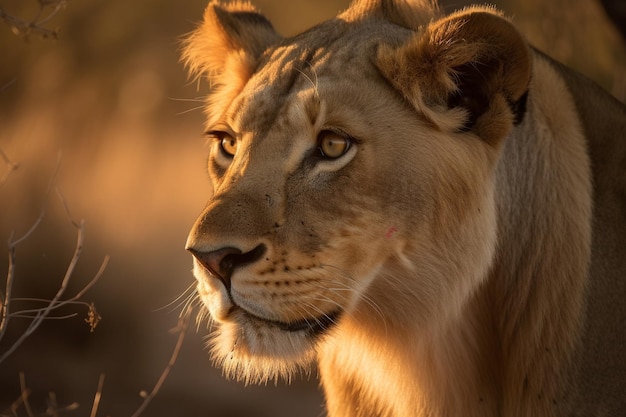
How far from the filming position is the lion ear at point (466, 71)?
2.77m

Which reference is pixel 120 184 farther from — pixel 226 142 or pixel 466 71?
pixel 466 71

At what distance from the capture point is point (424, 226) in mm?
2848

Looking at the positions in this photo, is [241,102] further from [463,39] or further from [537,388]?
[537,388]

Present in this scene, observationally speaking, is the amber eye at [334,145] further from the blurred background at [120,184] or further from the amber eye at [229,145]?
the blurred background at [120,184]

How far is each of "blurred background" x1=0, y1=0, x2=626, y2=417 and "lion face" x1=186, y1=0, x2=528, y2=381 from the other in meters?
2.57

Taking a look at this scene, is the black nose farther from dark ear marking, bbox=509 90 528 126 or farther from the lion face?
dark ear marking, bbox=509 90 528 126

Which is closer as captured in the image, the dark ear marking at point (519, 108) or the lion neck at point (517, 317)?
the dark ear marking at point (519, 108)

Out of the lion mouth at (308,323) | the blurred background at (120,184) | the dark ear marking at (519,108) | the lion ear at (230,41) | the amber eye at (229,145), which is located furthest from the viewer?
the blurred background at (120,184)

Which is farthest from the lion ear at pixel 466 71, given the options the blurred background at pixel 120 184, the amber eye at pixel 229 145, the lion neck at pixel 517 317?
the blurred background at pixel 120 184

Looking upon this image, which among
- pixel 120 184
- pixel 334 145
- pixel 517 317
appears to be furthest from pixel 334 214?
pixel 120 184

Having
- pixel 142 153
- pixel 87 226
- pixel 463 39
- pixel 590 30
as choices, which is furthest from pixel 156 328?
pixel 463 39

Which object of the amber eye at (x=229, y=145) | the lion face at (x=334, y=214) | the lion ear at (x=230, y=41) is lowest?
the lion face at (x=334, y=214)

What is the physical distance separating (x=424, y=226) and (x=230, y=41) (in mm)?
1110

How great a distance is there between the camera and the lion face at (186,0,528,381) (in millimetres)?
2684
